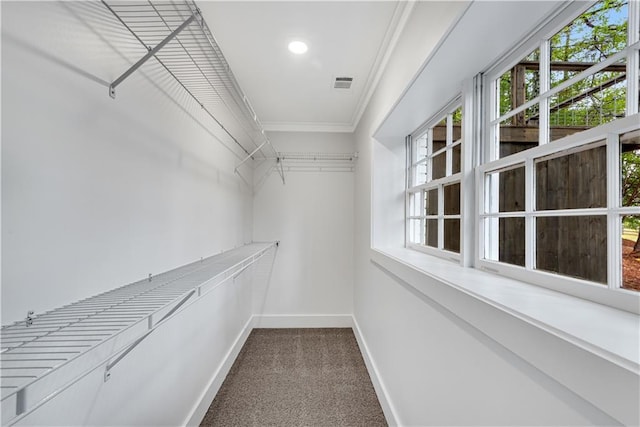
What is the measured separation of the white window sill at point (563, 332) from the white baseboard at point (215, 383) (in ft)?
5.33

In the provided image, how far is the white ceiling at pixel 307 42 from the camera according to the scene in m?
1.45

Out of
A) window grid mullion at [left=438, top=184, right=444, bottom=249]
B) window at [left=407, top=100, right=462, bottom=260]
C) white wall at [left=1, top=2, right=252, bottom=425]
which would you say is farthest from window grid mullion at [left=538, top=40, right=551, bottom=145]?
white wall at [left=1, top=2, right=252, bottom=425]

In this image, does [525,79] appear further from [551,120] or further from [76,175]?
[76,175]

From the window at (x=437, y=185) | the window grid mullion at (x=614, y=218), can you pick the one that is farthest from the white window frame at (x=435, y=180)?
the window grid mullion at (x=614, y=218)

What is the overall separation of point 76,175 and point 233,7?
110 cm

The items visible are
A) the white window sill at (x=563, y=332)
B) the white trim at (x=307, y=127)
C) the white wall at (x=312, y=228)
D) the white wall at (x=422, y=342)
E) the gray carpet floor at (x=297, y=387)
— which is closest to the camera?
the white window sill at (x=563, y=332)

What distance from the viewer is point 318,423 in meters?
1.83

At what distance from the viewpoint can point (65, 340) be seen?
0.63m

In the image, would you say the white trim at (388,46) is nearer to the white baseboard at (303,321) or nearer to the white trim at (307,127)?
the white trim at (307,127)

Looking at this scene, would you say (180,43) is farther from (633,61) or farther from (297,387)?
(297,387)

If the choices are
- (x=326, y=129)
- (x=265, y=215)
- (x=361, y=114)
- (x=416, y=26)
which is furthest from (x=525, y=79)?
(x=265, y=215)

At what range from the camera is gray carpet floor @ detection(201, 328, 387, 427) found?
186 cm

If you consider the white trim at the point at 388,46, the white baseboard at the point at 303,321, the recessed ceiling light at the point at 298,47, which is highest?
the recessed ceiling light at the point at 298,47

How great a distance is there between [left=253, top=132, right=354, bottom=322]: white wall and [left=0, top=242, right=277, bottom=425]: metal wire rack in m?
2.27
